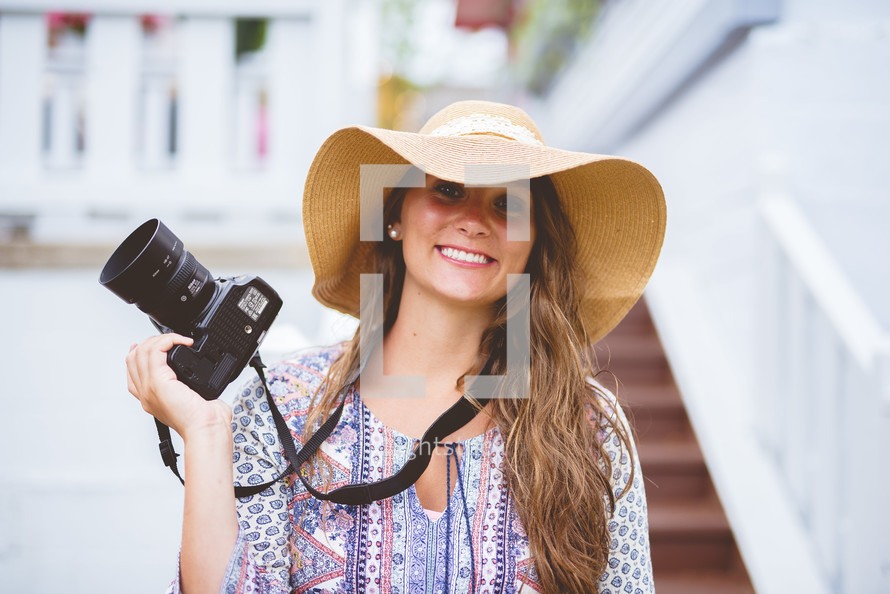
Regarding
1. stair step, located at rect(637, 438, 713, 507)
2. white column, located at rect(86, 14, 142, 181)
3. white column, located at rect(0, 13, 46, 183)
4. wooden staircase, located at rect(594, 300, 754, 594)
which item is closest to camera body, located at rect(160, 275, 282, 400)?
wooden staircase, located at rect(594, 300, 754, 594)

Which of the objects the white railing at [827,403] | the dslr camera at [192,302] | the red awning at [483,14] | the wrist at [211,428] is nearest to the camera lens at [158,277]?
the dslr camera at [192,302]

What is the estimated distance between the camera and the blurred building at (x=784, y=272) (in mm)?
2262

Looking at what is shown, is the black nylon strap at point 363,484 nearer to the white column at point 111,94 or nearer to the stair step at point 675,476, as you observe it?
the stair step at point 675,476

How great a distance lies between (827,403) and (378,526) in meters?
1.86

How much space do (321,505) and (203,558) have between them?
25 cm

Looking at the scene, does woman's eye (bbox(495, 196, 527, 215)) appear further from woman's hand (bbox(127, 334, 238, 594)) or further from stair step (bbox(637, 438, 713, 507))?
stair step (bbox(637, 438, 713, 507))

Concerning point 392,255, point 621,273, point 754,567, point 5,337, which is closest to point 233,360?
point 392,255

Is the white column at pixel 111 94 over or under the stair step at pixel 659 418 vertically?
over

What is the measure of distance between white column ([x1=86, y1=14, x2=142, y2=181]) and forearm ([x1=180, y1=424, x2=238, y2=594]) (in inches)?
107

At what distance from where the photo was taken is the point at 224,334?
124cm

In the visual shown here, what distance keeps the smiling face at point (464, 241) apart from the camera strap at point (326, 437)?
251 mm

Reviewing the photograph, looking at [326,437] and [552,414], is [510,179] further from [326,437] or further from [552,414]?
[326,437]

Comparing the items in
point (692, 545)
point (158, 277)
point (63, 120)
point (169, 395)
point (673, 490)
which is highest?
point (63, 120)

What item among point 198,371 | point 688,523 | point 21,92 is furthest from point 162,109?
point 688,523
